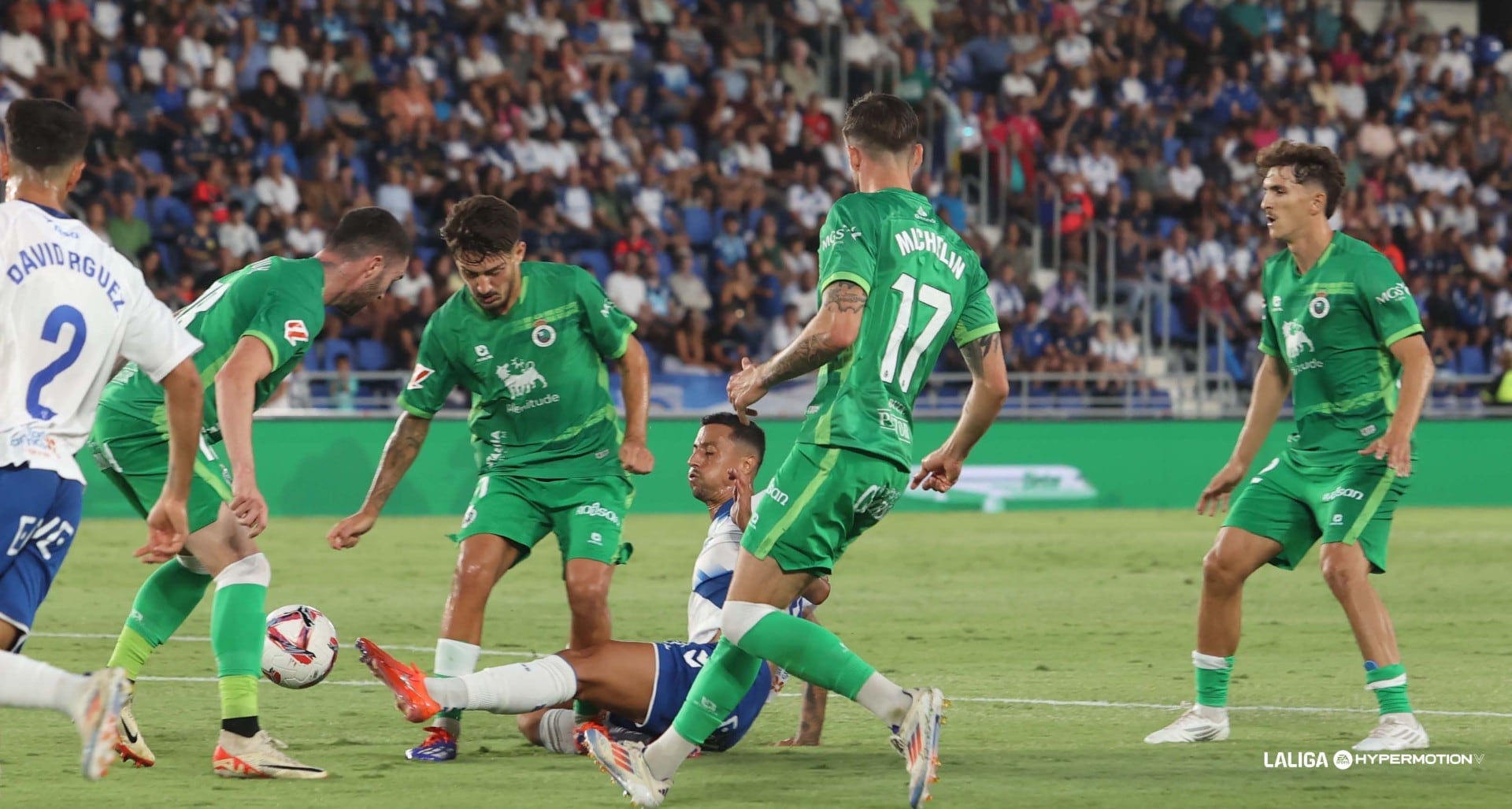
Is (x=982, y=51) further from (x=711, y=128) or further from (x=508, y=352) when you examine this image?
(x=508, y=352)

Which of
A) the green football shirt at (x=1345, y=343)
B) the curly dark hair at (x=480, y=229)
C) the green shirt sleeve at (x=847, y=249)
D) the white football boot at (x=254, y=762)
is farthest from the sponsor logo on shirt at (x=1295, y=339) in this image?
the white football boot at (x=254, y=762)

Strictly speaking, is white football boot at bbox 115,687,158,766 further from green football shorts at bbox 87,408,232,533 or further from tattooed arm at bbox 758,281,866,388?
tattooed arm at bbox 758,281,866,388

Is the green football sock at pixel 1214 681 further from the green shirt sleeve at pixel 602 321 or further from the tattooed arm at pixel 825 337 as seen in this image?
the green shirt sleeve at pixel 602 321

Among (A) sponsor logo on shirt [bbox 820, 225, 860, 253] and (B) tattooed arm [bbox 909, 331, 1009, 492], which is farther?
(B) tattooed arm [bbox 909, 331, 1009, 492]

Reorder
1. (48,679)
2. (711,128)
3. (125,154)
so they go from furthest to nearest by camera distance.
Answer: (711,128) < (125,154) < (48,679)

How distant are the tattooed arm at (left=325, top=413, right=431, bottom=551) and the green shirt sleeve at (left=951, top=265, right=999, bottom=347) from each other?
213cm

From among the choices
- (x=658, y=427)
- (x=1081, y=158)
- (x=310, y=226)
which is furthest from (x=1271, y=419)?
(x=1081, y=158)

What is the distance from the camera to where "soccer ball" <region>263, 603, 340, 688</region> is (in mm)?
7047

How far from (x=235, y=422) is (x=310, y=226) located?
14503 mm

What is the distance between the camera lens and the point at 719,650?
5.92 metres

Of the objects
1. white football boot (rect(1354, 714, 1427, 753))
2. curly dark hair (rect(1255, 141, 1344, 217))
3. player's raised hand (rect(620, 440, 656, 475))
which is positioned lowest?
white football boot (rect(1354, 714, 1427, 753))

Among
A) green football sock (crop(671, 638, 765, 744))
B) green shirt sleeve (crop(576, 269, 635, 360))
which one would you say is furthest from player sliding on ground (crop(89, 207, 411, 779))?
green football sock (crop(671, 638, 765, 744))

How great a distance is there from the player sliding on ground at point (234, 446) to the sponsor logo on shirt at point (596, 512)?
1.11 meters

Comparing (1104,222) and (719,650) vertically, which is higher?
(719,650)
